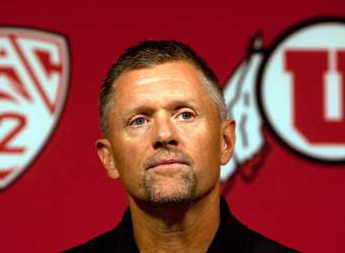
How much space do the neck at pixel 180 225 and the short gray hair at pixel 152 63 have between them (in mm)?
140

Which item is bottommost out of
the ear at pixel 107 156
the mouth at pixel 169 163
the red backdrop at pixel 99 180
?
the red backdrop at pixel 99 180

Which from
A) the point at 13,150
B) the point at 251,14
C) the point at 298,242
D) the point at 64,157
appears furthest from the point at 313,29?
the point at 13,150

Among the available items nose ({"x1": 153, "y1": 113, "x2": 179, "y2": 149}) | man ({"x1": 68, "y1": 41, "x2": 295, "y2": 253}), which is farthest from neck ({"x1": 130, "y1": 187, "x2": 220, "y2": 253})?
nose ({"x1": 153, "y1": 113, "x2": 179, "y2": 149})

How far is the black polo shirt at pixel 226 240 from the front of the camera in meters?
1.01

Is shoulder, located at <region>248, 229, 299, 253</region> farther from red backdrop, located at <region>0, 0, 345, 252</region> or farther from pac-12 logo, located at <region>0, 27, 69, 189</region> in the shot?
pac-12 logo, located at <region>0, 27, 69, 189</region>

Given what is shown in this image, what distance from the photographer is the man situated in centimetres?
95

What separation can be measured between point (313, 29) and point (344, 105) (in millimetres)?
208

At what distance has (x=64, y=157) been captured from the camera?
169 centimetres

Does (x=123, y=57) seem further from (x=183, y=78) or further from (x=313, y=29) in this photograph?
(x=313, y=29)

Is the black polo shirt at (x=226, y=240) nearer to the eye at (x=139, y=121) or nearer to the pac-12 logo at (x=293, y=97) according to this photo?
the eye at (x=139, y=121)

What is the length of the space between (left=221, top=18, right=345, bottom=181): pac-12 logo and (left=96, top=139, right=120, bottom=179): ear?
646 mm

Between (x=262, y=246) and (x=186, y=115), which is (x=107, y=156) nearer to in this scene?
(x=186, y=115)

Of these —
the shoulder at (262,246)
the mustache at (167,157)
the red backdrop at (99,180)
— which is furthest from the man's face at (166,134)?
the red backdrop at (99,180)

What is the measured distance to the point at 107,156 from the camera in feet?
3.58
